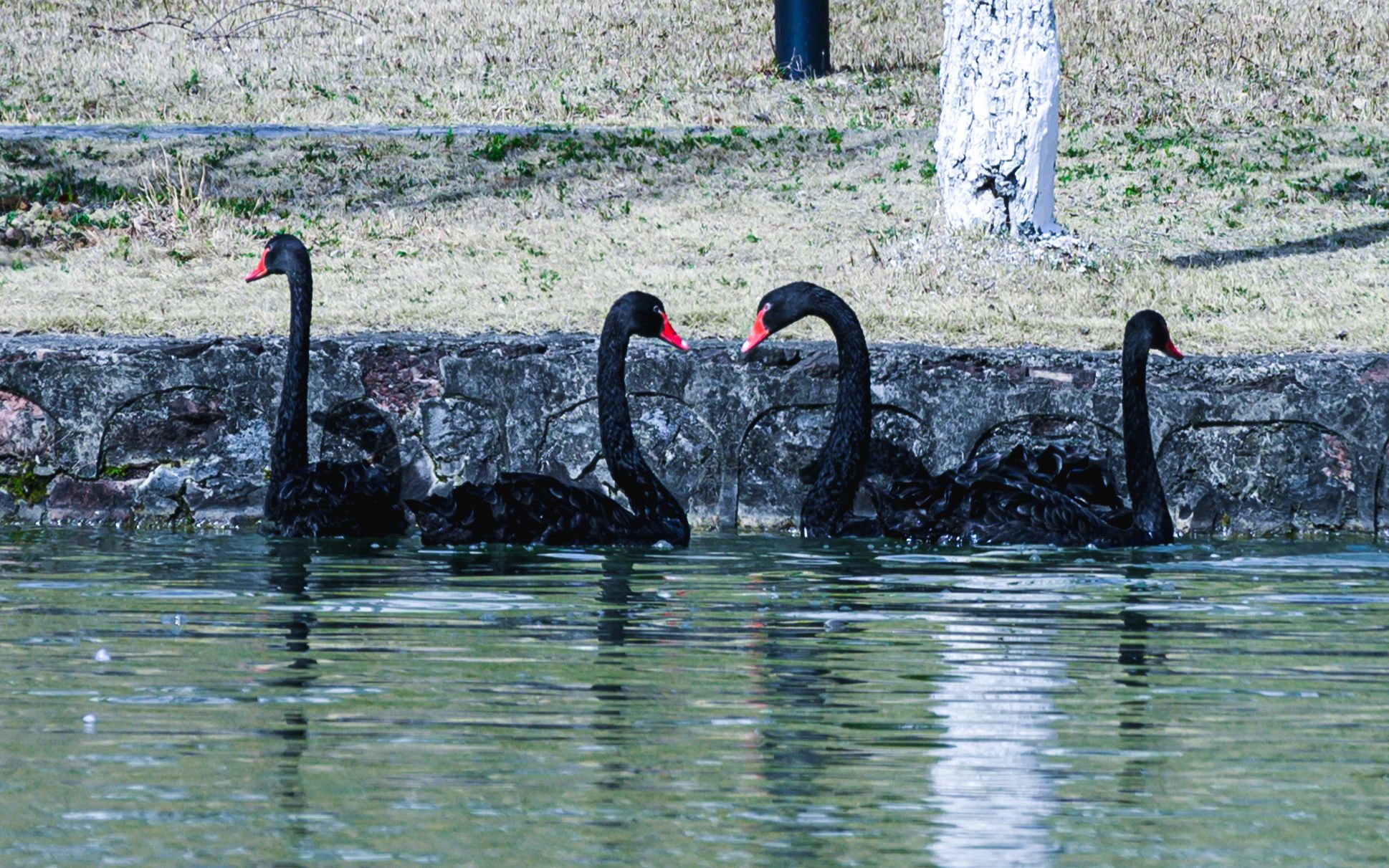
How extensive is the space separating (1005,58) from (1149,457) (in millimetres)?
6740

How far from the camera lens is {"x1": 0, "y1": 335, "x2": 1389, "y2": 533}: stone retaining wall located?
11.4 meters

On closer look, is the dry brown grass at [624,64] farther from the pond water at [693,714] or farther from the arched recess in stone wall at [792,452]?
the pond water at [693,714]

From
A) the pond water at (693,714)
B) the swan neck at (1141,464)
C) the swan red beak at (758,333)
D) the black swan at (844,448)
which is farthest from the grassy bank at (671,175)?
the pond water at (693,714)

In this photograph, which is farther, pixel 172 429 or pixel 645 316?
pixel 172 429

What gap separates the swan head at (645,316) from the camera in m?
10.7

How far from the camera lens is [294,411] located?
35.6 ft

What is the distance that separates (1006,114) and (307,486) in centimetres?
781

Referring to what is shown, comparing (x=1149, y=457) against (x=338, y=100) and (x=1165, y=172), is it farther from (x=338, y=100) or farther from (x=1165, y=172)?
(x=338, y=100)

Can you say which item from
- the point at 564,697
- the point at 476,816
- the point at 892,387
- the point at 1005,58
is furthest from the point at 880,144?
the point at 476,816

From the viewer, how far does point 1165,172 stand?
62.8ft

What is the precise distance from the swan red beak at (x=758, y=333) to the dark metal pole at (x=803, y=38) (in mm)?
13984

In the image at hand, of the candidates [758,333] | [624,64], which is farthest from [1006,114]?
[624,64]

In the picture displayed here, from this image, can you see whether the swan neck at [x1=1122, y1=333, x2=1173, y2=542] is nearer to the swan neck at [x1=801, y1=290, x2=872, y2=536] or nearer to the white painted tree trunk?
the swan neck at [x1=801, y1=290, x2=872, y2=536]

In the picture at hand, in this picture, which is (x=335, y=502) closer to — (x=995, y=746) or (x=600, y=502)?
(x=600, y=502)
